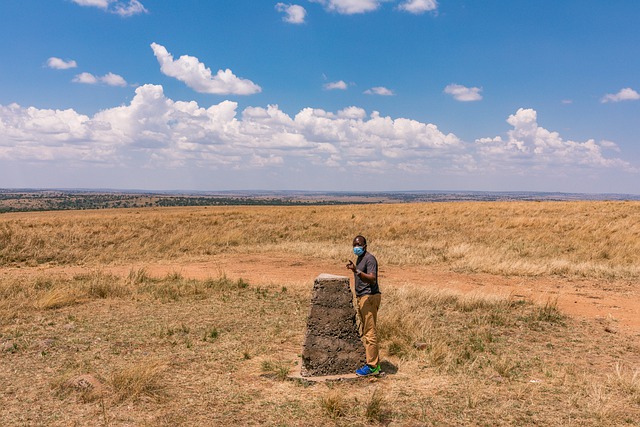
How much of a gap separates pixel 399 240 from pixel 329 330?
54.9ft

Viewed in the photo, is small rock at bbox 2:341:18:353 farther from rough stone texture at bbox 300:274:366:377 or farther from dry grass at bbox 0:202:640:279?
dry grass at bbox 0:202:640:279

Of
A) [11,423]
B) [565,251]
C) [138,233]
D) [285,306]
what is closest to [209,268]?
[285,306]

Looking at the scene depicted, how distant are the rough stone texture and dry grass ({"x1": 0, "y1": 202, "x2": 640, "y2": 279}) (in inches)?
411

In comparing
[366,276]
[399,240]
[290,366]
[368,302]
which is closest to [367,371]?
[368,302]

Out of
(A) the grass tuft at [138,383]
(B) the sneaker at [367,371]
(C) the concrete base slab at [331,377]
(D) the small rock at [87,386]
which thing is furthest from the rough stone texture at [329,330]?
(D) the small rock at [87,386]

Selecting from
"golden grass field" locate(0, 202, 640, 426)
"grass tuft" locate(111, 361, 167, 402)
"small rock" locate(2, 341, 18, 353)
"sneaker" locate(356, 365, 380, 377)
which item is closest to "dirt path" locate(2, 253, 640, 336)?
"golden grass field" locate(0, 202, 640, 426)

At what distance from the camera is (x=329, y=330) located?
6.92m

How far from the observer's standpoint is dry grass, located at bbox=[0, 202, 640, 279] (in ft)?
56.6

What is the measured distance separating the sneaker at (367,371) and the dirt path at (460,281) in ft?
18.8

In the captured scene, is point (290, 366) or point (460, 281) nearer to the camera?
point (290, 366)

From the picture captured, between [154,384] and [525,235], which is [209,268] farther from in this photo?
[525,235]

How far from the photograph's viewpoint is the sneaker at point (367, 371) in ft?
22.7

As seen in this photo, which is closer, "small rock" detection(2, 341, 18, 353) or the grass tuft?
the grass tuft

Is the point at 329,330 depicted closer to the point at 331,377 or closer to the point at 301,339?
the point at 331,377
